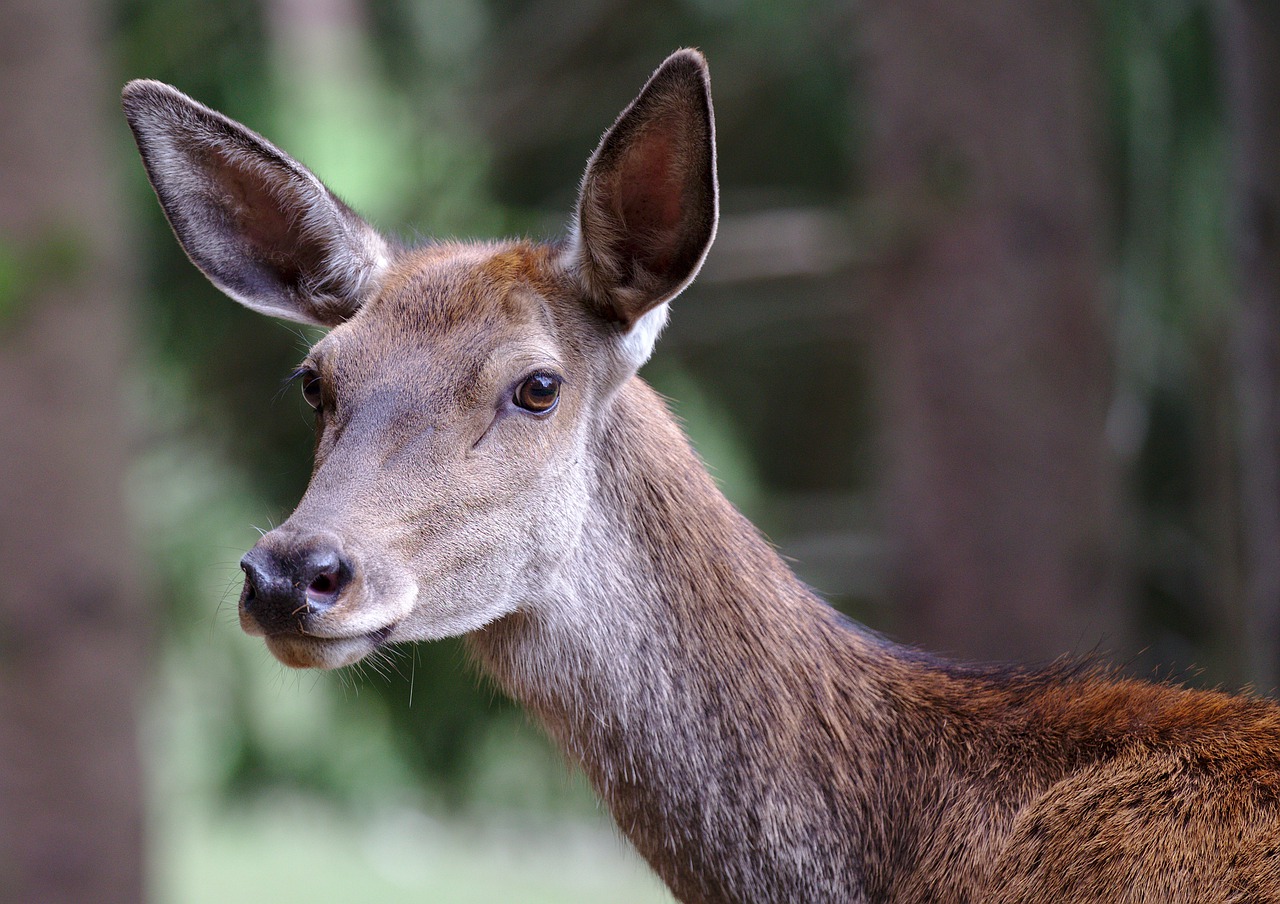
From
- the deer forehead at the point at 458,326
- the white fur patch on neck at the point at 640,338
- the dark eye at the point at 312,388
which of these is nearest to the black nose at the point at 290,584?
the deer forehead at the point at 458,326

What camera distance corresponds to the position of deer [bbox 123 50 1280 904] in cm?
348

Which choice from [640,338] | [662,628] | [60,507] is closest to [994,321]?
[640,338]

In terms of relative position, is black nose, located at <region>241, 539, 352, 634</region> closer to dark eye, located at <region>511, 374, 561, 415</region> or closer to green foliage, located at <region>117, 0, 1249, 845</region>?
dark eye, located at <region>511, 374, 561, 415</region>

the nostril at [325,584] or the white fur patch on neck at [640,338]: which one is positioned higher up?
the white fur patch on neck at [640,338]

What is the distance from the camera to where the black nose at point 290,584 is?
331cm

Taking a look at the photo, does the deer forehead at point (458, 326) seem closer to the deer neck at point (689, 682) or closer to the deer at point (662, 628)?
the deer at point (662, 628)

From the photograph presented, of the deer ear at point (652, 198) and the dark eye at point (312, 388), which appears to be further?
the dark eye at point (312, 388)

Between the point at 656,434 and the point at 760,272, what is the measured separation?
4594 mm

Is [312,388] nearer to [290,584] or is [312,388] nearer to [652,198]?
[290,584]

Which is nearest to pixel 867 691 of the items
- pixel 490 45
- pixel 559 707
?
pixel 559 707

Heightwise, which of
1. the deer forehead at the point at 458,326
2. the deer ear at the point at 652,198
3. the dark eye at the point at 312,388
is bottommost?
the dark eye at the point at 312,388

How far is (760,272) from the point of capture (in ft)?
28.4

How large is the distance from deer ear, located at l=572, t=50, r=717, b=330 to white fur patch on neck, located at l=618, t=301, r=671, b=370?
0.11ft

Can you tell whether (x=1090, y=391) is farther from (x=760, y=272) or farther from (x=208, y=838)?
(x=208, y=838)
